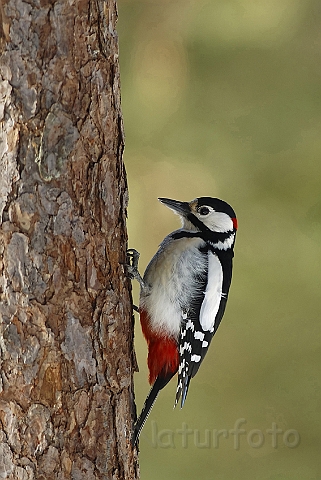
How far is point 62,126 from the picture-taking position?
4.50ft

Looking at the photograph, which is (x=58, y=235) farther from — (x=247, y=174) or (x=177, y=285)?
(x=247, y=174)

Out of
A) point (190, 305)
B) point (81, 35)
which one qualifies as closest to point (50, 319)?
point (81, 35)

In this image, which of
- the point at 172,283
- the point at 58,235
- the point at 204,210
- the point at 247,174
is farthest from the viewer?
the point at 247,174

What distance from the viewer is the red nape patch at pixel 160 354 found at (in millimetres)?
2059

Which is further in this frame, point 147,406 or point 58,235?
point 147,406

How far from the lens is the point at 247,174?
3467 millimetres

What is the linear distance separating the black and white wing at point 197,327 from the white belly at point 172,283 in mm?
23

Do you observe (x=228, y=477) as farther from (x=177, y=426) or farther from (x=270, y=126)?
(x=270, y=126)

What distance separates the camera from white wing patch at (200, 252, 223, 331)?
210 cm

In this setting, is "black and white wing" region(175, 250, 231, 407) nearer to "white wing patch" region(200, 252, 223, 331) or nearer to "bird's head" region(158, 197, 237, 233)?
"white wing patch" region(200, 252, 223, 331)

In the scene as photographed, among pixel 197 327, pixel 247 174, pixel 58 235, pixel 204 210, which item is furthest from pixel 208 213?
pixel 247 174

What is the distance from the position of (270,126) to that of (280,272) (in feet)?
2.59

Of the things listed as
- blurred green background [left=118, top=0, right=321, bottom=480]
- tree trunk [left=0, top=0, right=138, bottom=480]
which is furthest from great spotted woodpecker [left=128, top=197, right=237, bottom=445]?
blurred green background [left=118, top=0, right=321, bottom=480]

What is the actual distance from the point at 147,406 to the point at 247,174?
1.87 metres
